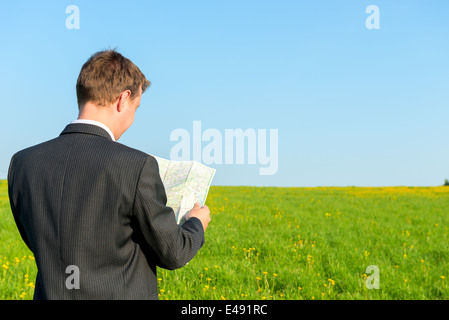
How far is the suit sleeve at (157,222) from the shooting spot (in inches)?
75.9

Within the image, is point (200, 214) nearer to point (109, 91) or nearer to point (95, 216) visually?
point (95, 216)

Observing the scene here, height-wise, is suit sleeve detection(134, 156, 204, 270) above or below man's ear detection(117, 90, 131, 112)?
below

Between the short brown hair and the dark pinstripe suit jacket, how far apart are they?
7.5 inches

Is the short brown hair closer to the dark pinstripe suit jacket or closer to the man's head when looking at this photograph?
the man's head

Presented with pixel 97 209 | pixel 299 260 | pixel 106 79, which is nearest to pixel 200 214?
pixel 97 209

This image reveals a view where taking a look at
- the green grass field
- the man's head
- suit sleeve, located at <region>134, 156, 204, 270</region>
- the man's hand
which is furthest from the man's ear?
the green grass field

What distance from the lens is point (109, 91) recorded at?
212 centimetres

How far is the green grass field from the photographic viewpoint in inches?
233

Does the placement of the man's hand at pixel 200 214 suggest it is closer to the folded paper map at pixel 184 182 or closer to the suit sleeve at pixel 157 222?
the folded paper map at pixel 184 182

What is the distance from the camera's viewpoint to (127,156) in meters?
1.96
